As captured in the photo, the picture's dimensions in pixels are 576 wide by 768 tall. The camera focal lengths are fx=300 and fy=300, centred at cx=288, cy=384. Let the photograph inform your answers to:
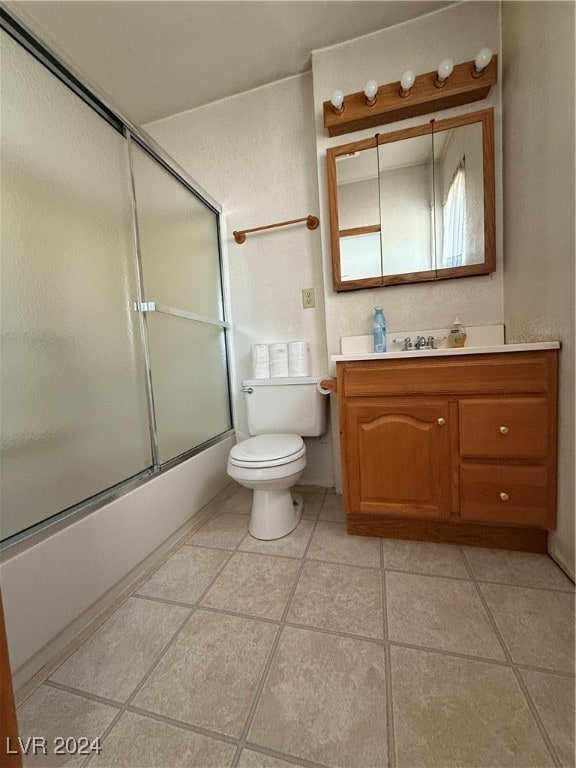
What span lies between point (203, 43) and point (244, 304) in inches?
47.8

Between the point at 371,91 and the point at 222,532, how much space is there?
209cm

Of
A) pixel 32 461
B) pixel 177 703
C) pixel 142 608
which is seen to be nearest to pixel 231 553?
pixel 142 608

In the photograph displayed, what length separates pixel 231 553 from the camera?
1211mm

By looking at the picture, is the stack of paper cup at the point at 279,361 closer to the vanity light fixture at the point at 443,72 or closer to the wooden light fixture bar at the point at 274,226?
the wooden light fixture bar at the point at 274,226

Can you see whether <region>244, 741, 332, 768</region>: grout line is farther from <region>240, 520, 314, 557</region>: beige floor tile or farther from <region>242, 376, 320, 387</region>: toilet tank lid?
<region>242, 376, 320, 387</region>: toilet tank lid

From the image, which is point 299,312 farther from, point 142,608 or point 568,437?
point 142,608

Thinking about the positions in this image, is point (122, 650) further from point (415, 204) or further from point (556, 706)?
point (415, 204)

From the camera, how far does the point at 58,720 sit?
0.66 meters

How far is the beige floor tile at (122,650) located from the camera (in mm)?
733

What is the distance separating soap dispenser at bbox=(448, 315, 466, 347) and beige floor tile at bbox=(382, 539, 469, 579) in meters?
0.86

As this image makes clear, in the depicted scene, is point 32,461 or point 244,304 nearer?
point 32,461

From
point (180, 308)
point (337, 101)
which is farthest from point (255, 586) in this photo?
point (337, 101)

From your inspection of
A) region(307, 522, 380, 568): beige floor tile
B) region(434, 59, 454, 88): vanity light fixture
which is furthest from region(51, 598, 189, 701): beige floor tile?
region(434, 59, 454, 88): vanity light fixture

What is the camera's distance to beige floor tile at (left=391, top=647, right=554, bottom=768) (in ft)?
1.83
